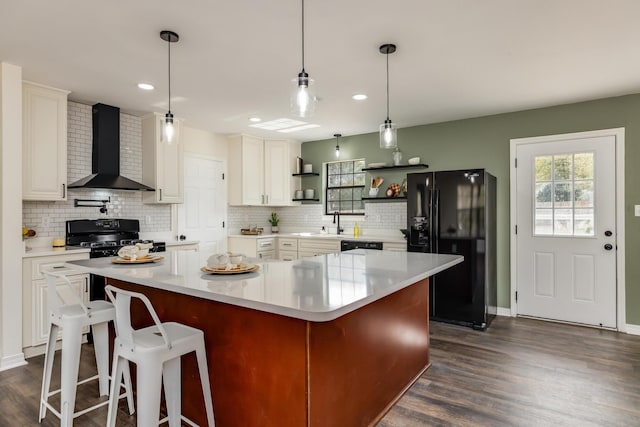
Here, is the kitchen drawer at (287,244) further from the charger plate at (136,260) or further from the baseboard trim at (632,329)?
the baseboard trim at (632,329)

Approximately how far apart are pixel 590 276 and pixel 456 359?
202 cm

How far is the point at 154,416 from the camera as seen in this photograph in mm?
1615

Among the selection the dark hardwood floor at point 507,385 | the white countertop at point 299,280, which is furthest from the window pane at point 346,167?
the white countertop at point 299,280

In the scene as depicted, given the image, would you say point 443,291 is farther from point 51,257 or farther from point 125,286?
point 51,257

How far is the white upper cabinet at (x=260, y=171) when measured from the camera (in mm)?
5586

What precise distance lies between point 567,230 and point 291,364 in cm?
380

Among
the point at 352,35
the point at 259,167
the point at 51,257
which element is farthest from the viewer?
the point at 259,167

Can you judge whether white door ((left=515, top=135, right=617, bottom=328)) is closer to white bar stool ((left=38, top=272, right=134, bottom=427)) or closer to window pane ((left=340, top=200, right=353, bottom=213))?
window pane ((left=340, top=200, right=353, bottom=213))

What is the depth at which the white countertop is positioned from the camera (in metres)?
1.41

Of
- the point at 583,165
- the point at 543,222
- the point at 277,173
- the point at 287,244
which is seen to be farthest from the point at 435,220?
the point at 277,173

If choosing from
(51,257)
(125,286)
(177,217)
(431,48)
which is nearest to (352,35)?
(431,48)

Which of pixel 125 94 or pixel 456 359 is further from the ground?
pixel 125 94

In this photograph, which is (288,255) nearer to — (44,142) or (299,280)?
(44,142)

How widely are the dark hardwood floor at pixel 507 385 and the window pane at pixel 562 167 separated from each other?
1664 millimetres
